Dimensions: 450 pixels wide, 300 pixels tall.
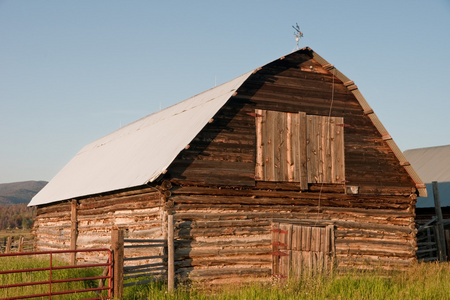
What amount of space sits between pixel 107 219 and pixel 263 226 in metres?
5.36

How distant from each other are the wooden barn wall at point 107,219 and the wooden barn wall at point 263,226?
0.83 metres

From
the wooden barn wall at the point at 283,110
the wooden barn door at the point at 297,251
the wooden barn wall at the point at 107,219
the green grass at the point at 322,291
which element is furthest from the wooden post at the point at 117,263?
the wooden barn door at the point at 297,251

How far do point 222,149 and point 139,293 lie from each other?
4.55m

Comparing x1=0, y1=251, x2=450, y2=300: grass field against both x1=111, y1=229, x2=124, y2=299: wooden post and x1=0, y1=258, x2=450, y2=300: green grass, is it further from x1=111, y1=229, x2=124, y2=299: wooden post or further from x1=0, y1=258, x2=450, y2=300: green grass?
x1=111, y1=229, x2=124, y2=299: wooden post

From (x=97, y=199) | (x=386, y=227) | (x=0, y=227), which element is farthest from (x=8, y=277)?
(x=0, y=227)

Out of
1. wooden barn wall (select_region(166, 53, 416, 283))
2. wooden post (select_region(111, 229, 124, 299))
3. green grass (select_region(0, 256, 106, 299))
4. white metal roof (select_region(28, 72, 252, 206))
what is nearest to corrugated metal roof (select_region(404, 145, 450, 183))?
wooden barn wall (select_region(166, 53, 416, 283))

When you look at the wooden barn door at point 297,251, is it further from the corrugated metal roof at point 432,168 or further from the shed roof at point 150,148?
the corrugated metal roof at point 432,168

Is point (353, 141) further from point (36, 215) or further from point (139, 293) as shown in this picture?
point (36, 215)

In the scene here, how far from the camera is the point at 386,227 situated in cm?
1725

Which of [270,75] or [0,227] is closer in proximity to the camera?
[270,75]

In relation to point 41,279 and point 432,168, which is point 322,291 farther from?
point 432,168

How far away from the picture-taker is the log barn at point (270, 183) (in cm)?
1470

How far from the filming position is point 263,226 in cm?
1548

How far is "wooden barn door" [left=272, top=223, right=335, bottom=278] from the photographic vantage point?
15.3m
